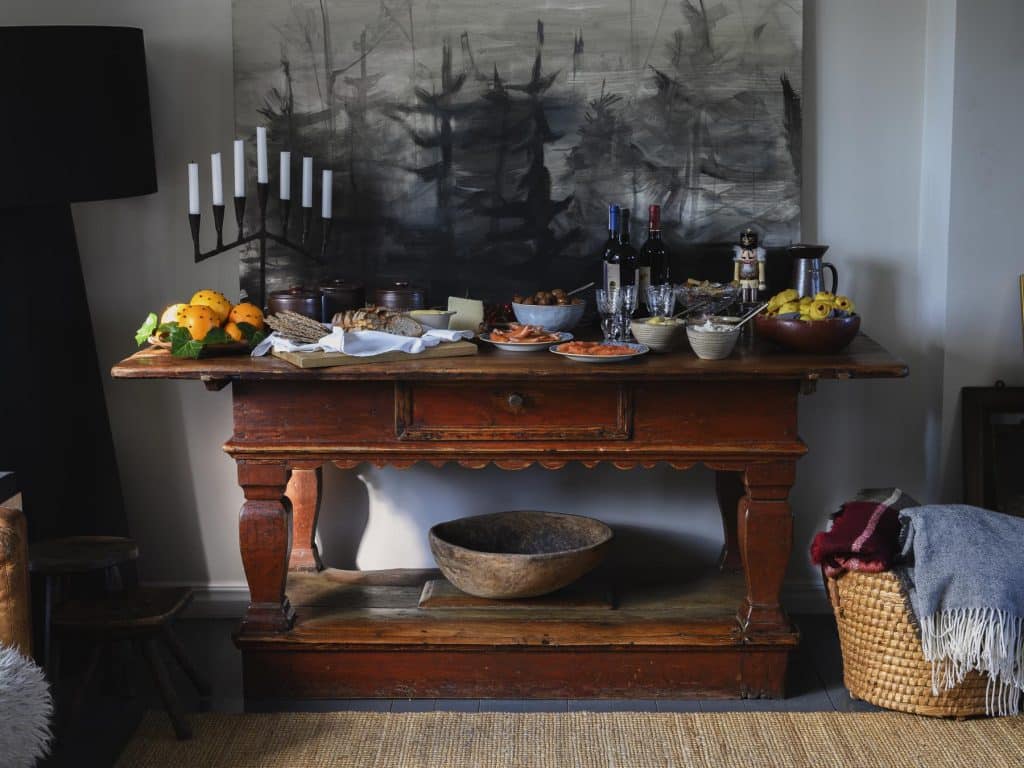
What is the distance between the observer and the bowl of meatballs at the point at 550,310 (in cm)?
322

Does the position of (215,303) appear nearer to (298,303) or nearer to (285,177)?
(298,303)

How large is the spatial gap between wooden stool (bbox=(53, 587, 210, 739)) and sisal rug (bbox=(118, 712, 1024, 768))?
133 millimetres

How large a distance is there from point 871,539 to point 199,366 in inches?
67.7

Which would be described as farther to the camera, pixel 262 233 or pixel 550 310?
pixel 262 233

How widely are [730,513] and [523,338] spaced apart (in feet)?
3.18

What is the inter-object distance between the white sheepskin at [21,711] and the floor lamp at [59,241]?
39.5 inches

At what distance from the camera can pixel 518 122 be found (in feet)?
11.3

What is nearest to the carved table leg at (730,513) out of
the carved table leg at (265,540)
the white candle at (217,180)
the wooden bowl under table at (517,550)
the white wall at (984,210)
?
the wooden bowl under table at (517,550)

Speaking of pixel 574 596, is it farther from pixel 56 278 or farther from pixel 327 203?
pixel 56 278

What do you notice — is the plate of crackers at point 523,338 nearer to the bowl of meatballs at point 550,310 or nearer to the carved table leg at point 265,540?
the bowl of meatballs at point 550,310

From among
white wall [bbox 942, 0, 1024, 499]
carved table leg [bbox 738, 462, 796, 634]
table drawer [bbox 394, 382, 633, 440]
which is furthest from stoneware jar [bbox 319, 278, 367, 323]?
white wall [bbox 942, 0, 1024, 499]

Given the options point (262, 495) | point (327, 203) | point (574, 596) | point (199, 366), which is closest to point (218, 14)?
point (327, 203)

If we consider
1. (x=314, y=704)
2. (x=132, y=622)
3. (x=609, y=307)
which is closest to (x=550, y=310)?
(x=609, y=307)

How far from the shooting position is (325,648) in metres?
3.12
